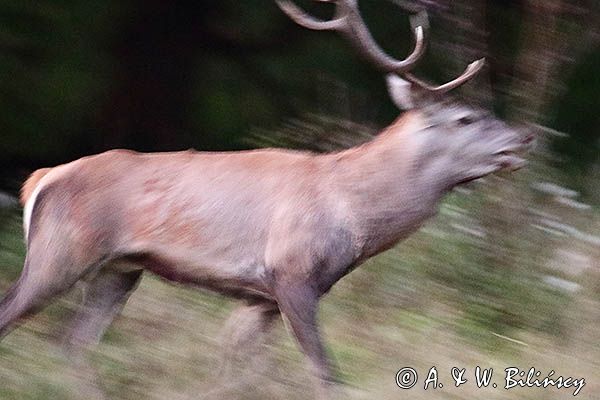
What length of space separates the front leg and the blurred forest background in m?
0.19

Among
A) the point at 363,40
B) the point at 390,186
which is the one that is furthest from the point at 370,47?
the point at 390,186

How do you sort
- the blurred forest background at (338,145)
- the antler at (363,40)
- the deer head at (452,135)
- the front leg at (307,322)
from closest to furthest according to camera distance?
the front leg at (307,322) → the deer head at (452,135) → the antler at (363,40) → the blurred forest background at (338,145)

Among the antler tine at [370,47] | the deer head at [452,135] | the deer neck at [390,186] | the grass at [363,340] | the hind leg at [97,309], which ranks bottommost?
the grass at [363,340]

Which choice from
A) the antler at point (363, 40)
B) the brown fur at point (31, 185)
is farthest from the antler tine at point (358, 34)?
the brown fur at point (31, 185)

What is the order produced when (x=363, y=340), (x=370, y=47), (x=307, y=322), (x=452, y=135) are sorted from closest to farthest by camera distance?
(x=307, y=322), (x=452, y=135), (x=370, y=47), (x=363, y=340)

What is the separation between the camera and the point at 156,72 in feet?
35.0

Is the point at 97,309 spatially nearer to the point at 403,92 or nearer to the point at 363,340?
the point at 363,340

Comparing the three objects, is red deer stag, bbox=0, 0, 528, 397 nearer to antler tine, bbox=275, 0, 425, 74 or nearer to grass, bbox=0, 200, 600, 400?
antler tine, bbox=275, 0, 425, 74

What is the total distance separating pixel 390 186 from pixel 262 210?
54 cm

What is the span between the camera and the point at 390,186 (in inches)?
229

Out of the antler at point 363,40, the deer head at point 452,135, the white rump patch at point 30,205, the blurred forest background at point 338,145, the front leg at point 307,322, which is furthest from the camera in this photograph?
the blurred forest background at point 338,145

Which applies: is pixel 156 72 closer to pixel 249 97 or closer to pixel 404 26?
pixel 249 97

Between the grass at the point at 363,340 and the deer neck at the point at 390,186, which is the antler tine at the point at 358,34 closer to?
the deer neck at the point at 390,186

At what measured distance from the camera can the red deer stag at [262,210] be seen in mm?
5629
